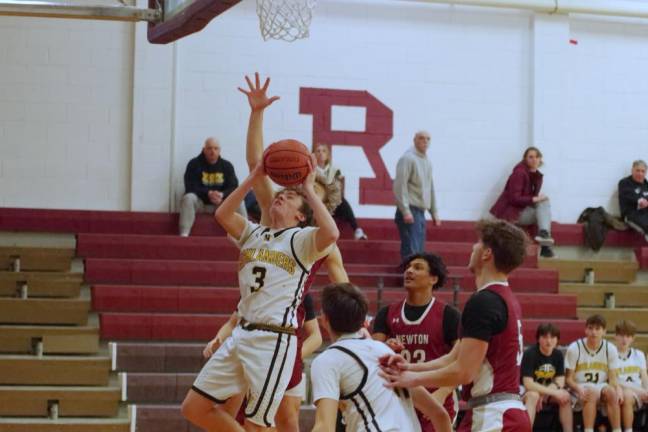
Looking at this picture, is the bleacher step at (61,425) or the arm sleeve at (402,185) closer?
the bleacher step at (61,425)

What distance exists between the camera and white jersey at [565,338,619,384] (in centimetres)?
1177

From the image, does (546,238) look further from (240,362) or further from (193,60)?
(240,362)

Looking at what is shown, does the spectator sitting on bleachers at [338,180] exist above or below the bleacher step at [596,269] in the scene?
above

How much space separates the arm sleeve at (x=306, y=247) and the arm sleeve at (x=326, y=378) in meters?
1.28

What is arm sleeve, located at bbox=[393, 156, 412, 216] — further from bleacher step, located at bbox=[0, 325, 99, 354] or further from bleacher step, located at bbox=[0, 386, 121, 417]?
bleacher step, located at bbox=[0, 386, 121, 417]

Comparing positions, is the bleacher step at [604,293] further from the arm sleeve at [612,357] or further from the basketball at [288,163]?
the basketball at [288,163]

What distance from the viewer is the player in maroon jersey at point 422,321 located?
662cm

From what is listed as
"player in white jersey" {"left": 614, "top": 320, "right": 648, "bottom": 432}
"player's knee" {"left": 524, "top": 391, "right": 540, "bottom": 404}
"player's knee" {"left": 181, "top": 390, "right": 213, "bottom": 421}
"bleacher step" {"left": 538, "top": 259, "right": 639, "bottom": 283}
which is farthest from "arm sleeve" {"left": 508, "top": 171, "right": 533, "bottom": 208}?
"player's knee" {"left": 181, "top": 390, "right": 213, "bottom": 421}

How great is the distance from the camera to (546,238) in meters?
13.9

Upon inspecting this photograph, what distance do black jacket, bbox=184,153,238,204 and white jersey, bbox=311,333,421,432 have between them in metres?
8.55

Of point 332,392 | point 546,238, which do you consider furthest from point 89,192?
point 332,392

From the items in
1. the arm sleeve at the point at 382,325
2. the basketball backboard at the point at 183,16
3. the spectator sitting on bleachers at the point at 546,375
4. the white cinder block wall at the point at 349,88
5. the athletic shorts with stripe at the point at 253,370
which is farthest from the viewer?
the white cinder block wall at the point at 349,88

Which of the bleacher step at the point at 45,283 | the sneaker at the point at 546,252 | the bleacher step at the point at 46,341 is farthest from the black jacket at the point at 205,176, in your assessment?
the sneaker at the point at 546,252

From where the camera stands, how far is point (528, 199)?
14078 mm
